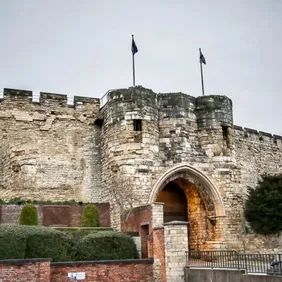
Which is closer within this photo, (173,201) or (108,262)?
(108,262)

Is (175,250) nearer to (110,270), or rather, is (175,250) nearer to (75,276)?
(110,270)

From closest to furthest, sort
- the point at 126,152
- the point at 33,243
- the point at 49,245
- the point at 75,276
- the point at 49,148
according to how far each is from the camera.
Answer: the point at 75,276 → the point at 33,243 → the point at 49,245 → the point at 126,152 → the point at 49,148

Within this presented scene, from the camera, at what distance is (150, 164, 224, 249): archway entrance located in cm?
2009

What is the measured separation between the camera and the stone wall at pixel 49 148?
19.5 meters

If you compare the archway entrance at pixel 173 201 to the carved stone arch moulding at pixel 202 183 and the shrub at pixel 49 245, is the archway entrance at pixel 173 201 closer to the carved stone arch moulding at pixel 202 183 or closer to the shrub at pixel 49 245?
the carved stone arch moulding at pixel 202 183

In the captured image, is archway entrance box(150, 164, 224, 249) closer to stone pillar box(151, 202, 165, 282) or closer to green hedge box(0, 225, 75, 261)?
stone pillar box(151, 202, 165, 282)

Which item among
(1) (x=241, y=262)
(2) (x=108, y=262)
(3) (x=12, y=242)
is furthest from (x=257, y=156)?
(3) (x=12, y=242)

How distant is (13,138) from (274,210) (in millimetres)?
12611

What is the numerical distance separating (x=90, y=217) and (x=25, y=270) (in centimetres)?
641

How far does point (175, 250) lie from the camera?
14359mm

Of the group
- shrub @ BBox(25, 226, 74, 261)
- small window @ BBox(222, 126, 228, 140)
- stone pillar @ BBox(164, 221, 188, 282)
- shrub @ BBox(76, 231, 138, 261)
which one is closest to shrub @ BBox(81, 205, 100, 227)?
shrub @ BBox(76, 231, 138, 261)

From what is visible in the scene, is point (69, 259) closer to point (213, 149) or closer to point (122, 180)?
point (122, 180)

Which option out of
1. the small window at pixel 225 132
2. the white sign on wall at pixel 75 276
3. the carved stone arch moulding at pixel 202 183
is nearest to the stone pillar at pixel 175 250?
the white sign on wall at pixel 75 276

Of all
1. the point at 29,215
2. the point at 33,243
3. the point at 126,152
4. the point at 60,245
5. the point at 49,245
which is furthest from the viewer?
the point at 126,152
